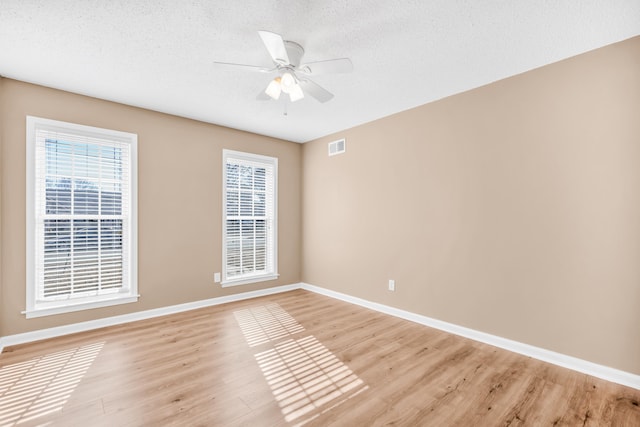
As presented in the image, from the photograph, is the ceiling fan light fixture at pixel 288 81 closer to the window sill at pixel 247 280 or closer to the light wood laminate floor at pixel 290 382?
the light wood laminate floor at pixel 290 382

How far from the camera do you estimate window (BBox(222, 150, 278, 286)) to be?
14.7 ft

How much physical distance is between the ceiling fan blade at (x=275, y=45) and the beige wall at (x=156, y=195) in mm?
2406

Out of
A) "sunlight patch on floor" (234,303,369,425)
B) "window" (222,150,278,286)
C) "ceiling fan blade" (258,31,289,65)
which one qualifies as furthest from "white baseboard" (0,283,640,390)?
"ceiling fan blade" (258,31,289,65)

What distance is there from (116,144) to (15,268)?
1.64 m

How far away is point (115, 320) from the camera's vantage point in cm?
347

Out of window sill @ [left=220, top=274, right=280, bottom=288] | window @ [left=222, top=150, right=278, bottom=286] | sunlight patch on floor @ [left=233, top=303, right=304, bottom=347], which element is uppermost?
window @ [left=222, top=150, right=278, bottom=286]

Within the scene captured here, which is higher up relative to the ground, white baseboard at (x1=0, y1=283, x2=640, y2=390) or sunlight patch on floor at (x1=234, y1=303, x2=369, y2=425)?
white baseboard at (x1=0, y1=283, x2=640, y2=390)

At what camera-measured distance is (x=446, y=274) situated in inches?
130

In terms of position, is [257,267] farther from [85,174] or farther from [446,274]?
[446,274]

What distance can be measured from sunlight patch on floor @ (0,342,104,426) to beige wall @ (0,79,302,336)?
0.69 metres

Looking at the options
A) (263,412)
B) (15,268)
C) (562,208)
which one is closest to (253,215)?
(15,268)

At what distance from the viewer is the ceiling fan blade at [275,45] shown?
189 centimetres

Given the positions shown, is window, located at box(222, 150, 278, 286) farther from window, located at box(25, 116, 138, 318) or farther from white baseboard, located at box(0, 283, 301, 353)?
window, located at box(25, 116, 138, 318)

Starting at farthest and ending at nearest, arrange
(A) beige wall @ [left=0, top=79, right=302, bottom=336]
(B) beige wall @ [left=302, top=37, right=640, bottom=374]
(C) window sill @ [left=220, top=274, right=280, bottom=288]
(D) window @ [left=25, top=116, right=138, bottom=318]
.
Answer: (C) window sill @ [left=220, top=274, right=280, bottom=288], (D) window @ [left=25, top=116, right=138, bottom=318], (A) beige wall @ [left=0, top=79, right=302, bottom=336], (B) beige wall @ [left=302, top=37, right=640, bottom=374]
